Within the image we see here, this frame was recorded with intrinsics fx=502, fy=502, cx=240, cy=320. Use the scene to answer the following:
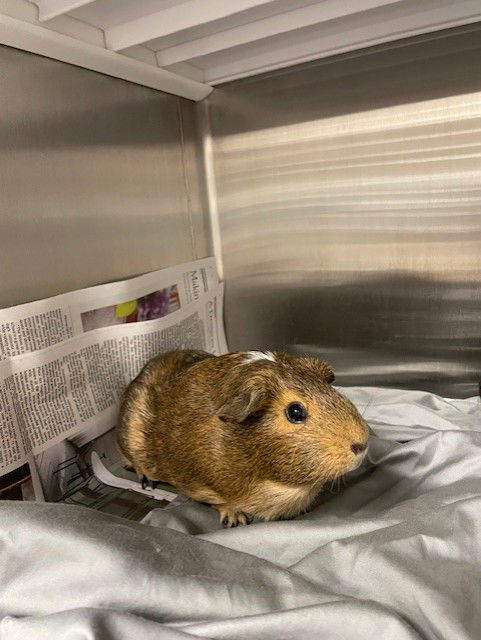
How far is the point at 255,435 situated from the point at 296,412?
0.29 feet

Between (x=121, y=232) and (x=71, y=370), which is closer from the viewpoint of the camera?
(x=71, y=370)

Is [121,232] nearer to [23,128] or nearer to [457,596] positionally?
[23,128]

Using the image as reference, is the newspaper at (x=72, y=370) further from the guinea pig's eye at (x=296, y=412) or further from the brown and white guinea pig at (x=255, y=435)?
the guinea pig's eye at (x=296, y=412)

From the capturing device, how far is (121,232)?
1331 mm

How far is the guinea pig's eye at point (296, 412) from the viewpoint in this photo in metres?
0.90

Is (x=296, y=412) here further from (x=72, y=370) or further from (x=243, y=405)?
(x=72, y=370)

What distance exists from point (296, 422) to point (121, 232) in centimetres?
73

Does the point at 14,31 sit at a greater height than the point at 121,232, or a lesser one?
greater

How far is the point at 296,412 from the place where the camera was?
0.91 meters

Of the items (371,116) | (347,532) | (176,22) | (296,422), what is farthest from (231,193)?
(347,532)

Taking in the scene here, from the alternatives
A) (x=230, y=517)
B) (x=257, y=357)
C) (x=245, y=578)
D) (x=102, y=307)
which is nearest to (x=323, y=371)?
(x=257, y=357)

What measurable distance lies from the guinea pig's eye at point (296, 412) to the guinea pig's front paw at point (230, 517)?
23cm

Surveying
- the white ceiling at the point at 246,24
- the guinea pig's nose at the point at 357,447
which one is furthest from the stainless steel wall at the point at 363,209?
the guinea pig's nose at the point at 357,447

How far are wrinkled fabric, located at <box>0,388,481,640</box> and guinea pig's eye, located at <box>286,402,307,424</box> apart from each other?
6.8 inches
